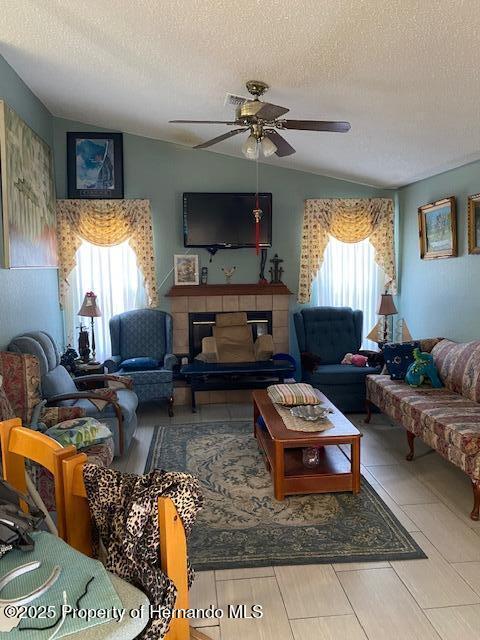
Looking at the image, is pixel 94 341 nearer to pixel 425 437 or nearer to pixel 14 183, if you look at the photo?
pixel 14 183

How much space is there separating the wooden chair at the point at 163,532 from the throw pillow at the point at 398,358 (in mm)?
3653

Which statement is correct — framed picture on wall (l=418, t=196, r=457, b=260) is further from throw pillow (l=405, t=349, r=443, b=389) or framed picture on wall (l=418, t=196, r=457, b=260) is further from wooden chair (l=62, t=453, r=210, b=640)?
wooden chair (l=62, t=453, r=210, b=640)

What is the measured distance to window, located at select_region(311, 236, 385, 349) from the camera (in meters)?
6.27

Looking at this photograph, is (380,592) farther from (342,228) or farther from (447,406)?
(342,228)

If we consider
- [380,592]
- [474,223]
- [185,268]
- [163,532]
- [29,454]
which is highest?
[474,223]

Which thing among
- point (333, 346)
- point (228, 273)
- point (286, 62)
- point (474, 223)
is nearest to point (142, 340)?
point (228, 273)

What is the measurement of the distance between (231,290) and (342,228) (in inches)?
62.9

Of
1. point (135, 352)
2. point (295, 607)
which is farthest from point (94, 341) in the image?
point (295, 607)

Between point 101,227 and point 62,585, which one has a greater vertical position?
point 101,227

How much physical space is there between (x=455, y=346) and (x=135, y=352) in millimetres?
3438

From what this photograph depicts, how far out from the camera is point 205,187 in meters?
6.00

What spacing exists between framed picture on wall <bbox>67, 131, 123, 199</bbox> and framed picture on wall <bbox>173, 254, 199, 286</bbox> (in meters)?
1.01

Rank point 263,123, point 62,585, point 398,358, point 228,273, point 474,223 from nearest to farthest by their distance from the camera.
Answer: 1. point 62,585
2. point 263,123
3. point 474,223
4. point 398,358
5. point 228,273

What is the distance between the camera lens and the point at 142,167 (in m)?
5.89
